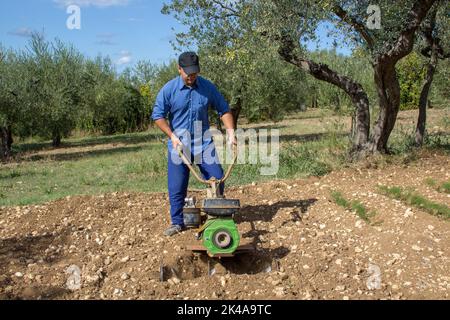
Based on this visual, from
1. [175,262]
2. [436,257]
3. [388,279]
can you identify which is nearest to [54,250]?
[175,262]

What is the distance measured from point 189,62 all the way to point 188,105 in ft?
1.80

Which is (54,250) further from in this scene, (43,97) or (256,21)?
(43,97)

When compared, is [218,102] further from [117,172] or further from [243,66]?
[117,172]

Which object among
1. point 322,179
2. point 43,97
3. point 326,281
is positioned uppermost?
point 43,97

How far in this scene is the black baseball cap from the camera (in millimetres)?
5531

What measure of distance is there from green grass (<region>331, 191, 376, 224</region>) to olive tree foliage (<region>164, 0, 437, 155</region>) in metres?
2.72

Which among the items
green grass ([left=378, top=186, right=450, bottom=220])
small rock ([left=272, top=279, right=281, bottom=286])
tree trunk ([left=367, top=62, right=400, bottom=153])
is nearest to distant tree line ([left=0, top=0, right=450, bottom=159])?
tree trunk ([left=367, top=62, right=400, bottom=153])

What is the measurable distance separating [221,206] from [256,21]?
16.1ft

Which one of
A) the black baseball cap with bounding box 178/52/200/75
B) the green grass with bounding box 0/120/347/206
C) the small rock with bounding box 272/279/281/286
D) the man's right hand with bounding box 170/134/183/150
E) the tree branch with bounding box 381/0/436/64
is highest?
the tree branch with bounding box 381/0/436/64

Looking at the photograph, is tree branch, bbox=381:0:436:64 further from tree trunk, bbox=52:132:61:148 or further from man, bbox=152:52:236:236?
tree trunk, bbox=52:132:61:148

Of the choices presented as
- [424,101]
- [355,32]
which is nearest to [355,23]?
[355,32]

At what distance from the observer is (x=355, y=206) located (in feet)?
22.6

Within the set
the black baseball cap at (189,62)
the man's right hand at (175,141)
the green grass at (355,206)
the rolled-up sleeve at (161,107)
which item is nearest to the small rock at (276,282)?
the man's right hand at (175,141)

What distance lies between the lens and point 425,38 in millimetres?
11719
